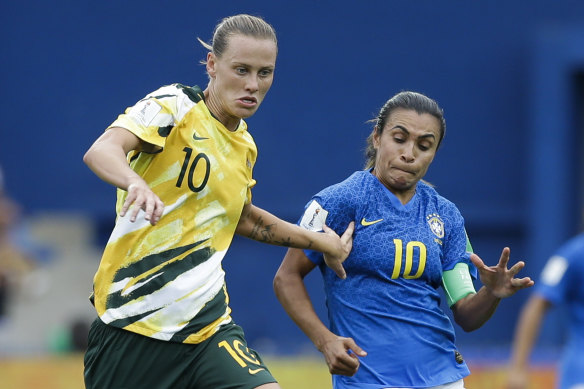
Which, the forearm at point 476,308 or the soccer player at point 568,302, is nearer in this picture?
the forearm at point 476,308

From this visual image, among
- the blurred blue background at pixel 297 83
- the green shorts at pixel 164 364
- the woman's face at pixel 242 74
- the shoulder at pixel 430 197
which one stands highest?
the blurred blue background at pixel 297 83

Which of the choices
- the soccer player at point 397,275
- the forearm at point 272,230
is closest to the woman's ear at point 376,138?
the soccer player at point 397,275

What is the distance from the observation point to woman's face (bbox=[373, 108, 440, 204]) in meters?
4.74

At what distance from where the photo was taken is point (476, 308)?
481 centimetres

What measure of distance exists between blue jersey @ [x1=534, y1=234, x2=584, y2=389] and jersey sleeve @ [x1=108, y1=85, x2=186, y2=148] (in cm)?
217

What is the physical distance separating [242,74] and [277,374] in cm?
508

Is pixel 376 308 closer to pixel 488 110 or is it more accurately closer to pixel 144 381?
pixel 144 381

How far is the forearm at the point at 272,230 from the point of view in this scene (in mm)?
4703

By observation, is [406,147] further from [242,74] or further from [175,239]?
[175,239]

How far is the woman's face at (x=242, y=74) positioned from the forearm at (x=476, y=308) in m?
1.34

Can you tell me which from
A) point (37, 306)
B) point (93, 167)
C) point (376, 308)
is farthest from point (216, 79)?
point (37, 306)

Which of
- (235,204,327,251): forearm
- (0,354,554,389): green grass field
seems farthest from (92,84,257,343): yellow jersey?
(0,354,554,389): green grass field

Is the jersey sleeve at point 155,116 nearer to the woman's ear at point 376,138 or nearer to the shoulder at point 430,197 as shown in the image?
the woman's ear at point 376,138

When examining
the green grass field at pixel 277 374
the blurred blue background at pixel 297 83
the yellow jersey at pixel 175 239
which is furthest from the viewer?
the blurred blue background at pixel 297 83
